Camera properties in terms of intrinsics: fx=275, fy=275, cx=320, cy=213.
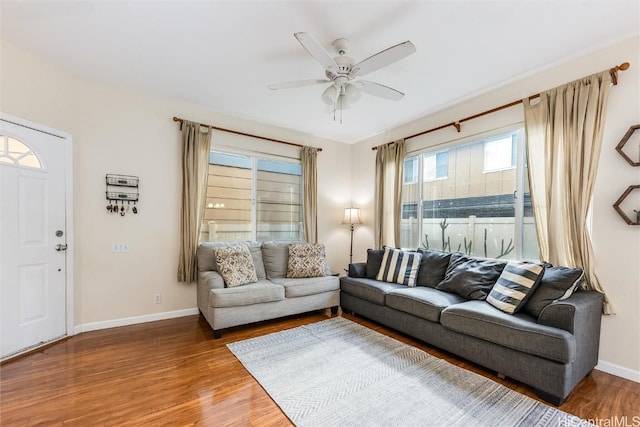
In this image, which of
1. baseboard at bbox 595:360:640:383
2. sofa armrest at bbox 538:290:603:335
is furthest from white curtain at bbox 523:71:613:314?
baseboard at bbox 595:360:640:383

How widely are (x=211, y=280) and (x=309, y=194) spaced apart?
7.02 feet

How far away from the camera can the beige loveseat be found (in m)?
3.03

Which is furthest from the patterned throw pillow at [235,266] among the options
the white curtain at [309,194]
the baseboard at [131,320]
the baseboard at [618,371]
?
the baseboard at [618,371]

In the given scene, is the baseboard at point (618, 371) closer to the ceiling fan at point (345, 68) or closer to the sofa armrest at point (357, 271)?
the sofa armrest at point (357, 271)

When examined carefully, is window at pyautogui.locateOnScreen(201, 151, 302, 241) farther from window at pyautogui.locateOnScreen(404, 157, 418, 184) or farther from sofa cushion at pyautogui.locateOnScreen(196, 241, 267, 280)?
window at pyautogui.locateOnScreen(404, 157, 418, 184)

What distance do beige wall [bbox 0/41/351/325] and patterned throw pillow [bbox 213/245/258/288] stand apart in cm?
75

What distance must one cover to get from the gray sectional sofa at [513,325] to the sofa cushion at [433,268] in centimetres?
3

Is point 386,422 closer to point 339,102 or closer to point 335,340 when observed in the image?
point 335,340

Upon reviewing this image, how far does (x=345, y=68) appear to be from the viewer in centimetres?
232

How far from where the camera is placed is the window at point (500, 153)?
3.15m

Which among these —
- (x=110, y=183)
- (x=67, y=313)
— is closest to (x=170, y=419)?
(x=67, y=313)

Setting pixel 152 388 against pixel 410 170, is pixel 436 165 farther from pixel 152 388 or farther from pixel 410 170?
pixel 152 388

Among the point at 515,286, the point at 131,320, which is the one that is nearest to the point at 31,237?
the point at 131,320

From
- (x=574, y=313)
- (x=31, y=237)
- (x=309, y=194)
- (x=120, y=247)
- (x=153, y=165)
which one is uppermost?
(x=153, y=165)
